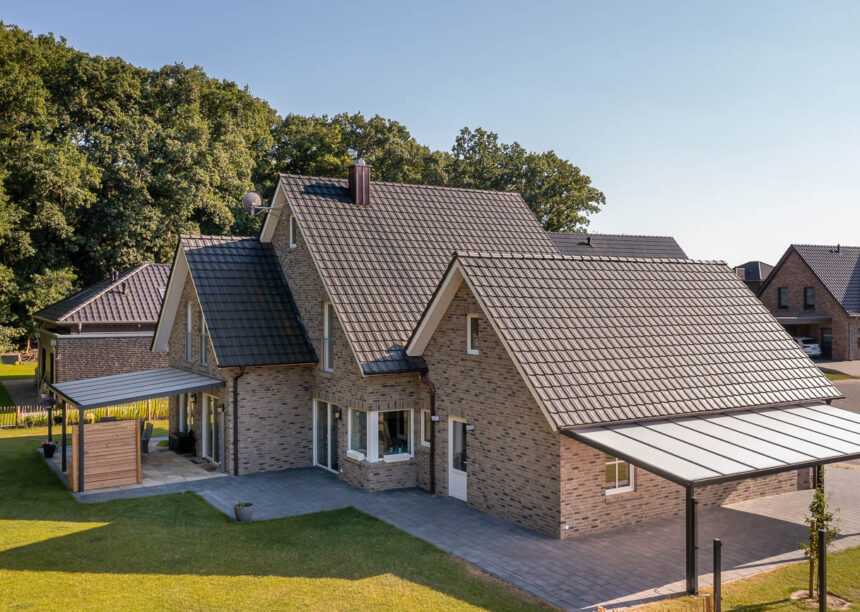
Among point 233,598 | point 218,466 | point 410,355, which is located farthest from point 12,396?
point 233,598

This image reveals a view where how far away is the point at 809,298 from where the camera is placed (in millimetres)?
46750

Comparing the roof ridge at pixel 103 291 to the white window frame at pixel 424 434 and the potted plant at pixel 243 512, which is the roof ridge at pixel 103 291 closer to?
the potted plant at pixel 243 512

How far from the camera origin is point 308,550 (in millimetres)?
12195

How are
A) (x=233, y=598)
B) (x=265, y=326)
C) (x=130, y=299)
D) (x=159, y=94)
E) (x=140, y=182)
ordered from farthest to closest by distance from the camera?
(x=159, y=94)
(x=140, y=182)
(x=130, y=299)
(x=265, y=326)
(x=233, y=598)

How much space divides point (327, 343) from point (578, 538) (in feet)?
26.2

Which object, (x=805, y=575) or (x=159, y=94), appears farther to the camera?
(x=159, y=94)

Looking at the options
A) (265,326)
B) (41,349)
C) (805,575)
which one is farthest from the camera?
(41,349)

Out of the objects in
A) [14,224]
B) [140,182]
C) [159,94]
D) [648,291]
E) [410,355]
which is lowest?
[410,355]

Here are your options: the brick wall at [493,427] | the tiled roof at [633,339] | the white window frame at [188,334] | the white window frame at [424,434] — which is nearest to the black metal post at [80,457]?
the white window frame at [188,334]

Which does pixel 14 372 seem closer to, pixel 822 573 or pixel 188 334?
pixel 188 334

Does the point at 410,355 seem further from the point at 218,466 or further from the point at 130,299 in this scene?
the point at 130,299

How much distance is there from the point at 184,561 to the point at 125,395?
674 centimetres

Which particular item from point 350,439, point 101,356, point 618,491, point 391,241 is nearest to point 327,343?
point 350,439

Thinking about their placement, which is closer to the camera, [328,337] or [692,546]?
[692,546]
